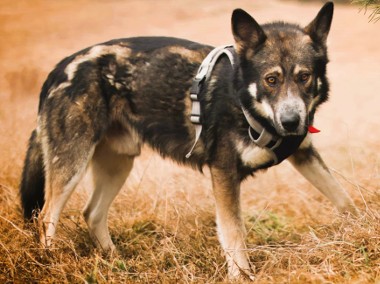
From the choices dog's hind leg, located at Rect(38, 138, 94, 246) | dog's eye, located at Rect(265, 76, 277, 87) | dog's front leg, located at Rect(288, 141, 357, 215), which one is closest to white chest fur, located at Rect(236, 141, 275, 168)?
dog's front leg, located at Rect(288, 141, 357, 215)

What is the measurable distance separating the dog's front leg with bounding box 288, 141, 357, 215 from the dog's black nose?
1.94 feet

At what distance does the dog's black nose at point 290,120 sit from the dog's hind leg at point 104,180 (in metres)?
1.65

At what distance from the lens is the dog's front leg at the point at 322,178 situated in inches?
159

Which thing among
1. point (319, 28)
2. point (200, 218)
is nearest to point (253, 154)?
point (319, 28)

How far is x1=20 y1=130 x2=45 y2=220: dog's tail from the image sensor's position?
430cm

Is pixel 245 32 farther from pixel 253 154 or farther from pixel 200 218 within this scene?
pixel 200 218

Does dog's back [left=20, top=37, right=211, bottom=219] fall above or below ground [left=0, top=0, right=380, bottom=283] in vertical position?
above

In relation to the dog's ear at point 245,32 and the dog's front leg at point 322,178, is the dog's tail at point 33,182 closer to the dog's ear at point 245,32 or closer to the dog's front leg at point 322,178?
the dog's ear at point 245,32

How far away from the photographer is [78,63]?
4.31m

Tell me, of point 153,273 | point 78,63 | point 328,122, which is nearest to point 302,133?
point 153,273

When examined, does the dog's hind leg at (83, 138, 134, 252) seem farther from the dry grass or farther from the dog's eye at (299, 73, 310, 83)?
the dog's eye at (299, 73, 310, 83)

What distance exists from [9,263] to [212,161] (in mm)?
1520

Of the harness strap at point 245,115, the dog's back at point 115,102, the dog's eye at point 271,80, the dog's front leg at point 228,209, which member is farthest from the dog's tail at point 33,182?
the dog's eye at point 271,80

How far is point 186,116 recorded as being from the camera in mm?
4199
